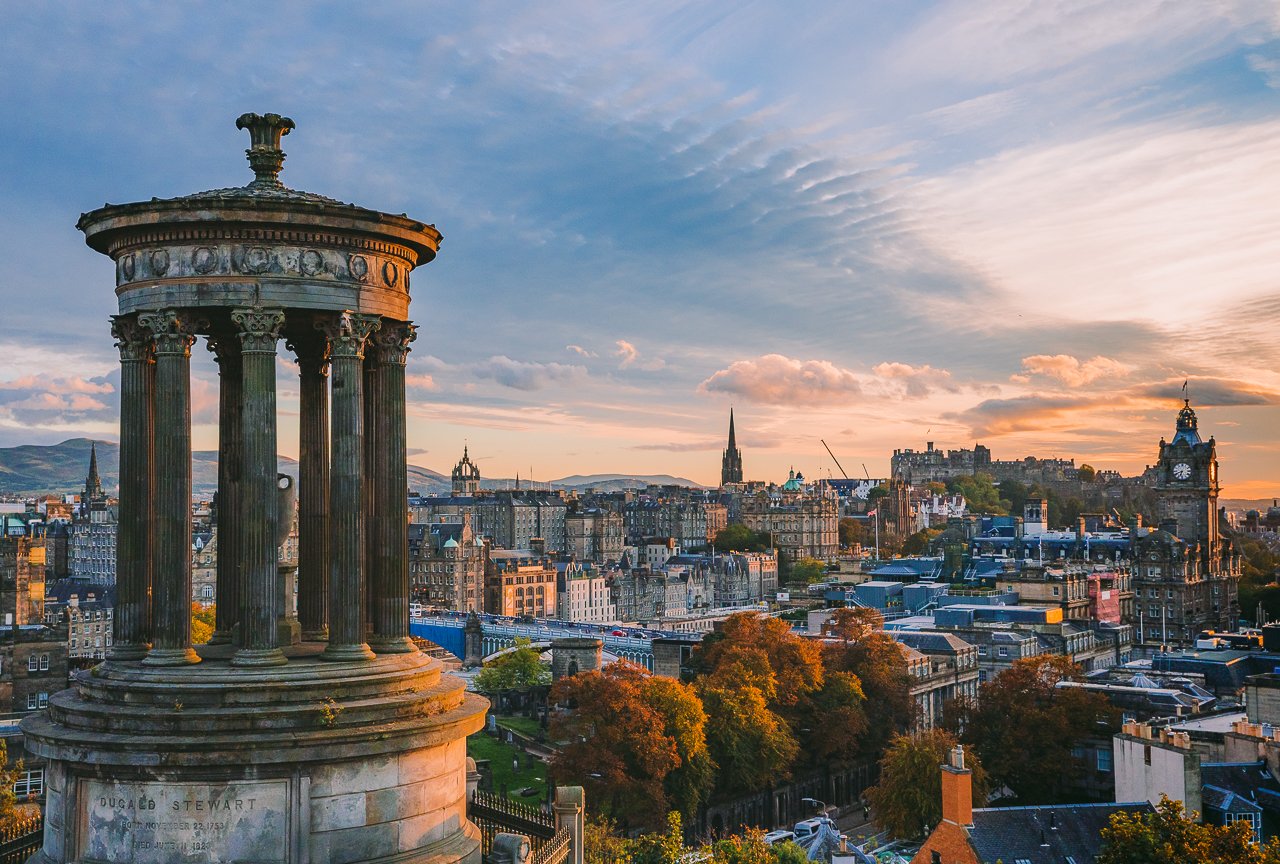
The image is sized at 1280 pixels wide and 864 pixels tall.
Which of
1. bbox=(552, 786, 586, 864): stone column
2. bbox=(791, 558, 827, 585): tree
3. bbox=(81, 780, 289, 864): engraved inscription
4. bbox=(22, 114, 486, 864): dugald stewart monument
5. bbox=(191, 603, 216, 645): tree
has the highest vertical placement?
bbox=(22, 114, 486, 864): dugald stewart monument

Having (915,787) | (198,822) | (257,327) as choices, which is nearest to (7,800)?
(198,822)

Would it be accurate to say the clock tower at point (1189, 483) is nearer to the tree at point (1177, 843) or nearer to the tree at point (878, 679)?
the tree at point (878, 679)

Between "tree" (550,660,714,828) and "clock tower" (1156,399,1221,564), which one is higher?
"clock tower" (1156,399,1221,564)

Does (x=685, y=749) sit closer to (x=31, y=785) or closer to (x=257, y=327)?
(x=31, y=785)

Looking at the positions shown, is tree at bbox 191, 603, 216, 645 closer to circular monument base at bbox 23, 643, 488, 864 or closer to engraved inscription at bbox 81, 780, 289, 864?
circular monument base at bbox 23, 643, 488, 864

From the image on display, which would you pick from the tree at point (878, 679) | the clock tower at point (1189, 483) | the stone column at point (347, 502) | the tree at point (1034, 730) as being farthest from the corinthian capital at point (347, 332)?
the clock tower at point (1189, 483)

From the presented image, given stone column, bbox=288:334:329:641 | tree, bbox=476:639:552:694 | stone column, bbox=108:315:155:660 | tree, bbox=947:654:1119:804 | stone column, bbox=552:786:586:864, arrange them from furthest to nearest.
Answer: tree, bbox=476:639:552:694
tree, bbox=947:654:1119:804
stone column, bbox=552:786:586:864
stone column, bbox=288:334:329:641
stone column, bbox=108:315:155:660

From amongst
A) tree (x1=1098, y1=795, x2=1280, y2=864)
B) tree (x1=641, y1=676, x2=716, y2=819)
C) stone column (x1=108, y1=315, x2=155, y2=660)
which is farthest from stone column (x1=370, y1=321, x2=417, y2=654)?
tree (x1=641, y1=676, x2=716, y2=819)
